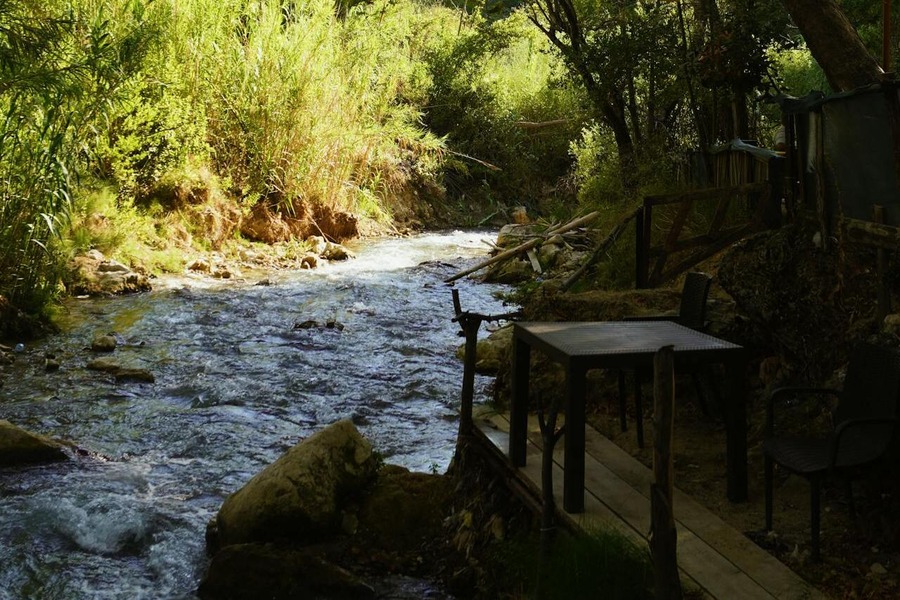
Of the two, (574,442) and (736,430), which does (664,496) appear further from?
(736,430)

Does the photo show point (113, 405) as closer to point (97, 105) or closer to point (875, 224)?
point (97, 105)

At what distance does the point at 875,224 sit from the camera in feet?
14.0

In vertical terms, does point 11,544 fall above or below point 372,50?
below

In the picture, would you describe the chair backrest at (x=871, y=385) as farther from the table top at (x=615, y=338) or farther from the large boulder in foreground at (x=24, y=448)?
the large boulder in foreground at (x=24, y=448)

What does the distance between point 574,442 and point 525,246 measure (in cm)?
947

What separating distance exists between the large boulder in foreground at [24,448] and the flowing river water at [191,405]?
0.14 m

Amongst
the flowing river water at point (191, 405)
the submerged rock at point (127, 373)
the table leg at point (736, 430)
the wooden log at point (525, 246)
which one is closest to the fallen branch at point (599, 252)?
the flowing river water at point (191, 405)

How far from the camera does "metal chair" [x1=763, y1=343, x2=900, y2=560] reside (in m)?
3.28

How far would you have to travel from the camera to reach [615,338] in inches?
154

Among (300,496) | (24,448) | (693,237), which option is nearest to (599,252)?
(693,237)

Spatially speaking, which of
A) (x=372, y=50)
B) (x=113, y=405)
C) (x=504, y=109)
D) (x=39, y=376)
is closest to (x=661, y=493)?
(x=113, y=405)

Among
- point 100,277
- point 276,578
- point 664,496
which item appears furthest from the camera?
Result: point 100,277

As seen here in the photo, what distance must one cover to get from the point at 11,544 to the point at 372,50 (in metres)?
13.3

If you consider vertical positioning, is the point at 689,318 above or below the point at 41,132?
below
